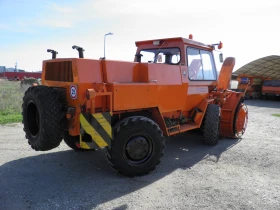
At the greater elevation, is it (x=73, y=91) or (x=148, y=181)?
(x=73, y=91)

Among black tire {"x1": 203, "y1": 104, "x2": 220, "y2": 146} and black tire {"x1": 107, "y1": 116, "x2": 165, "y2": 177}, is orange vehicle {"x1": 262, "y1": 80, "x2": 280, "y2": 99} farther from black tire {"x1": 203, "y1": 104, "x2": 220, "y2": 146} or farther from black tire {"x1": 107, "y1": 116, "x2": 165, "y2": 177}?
black tire {"x1": 107, "y1": 116, "x2": 165, "y2": 177}

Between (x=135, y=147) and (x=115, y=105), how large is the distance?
0.78m

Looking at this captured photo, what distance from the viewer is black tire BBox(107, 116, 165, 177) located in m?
4.08

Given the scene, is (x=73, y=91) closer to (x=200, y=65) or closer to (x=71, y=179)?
(x=71, y=179)

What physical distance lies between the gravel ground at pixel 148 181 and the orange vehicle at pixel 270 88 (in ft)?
53.9

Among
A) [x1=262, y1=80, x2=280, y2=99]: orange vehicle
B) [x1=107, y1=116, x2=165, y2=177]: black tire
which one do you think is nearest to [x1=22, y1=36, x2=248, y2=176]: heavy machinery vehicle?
[x1=107, y1=116, x2=165, y2=177]: black tire

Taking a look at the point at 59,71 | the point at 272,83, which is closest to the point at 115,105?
the point at 59,71

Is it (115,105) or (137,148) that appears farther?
(137,148)

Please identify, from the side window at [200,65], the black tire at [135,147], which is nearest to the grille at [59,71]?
the black tire at [135,147]

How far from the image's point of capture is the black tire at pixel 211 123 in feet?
19.9

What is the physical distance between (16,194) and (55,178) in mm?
684

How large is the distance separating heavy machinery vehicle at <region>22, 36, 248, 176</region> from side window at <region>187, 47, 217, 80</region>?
0.06 meters

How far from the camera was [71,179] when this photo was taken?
4.20 m

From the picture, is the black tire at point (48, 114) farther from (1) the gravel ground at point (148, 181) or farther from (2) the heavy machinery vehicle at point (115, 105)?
(1) the gravel ground at point (148, 181)
